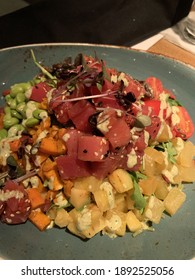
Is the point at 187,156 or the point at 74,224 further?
the point at 187,156

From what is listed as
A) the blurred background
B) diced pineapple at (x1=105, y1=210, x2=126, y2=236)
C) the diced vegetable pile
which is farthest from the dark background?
diced pineapple at (x1=105, y1=210, x2=126, y2=236)

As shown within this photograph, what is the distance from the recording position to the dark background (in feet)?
7.05

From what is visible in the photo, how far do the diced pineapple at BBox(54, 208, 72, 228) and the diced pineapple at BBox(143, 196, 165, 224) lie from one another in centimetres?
27

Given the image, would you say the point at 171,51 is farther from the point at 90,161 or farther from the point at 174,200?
the point at 90,161

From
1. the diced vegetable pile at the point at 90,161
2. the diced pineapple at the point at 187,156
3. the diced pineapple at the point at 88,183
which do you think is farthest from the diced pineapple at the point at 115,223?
the diced pineapple at the point at 187,156

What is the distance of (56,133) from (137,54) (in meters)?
0.74

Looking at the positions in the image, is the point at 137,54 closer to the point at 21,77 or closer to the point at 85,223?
the point at 21,77

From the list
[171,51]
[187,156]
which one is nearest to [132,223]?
[187,156]

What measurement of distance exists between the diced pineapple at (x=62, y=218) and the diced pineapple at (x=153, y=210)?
27cm

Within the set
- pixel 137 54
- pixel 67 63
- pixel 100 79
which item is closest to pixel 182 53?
pixel 137 54

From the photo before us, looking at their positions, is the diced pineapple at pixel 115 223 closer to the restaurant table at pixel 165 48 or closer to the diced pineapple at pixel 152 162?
the diced pineapple at pixel 152 162

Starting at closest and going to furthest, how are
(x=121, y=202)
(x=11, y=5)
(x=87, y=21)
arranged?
(x=121, y=202) → (x=11, y=5) → (x=87, y=21)

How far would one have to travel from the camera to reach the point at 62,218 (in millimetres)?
1419

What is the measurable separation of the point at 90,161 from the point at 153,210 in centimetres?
31
